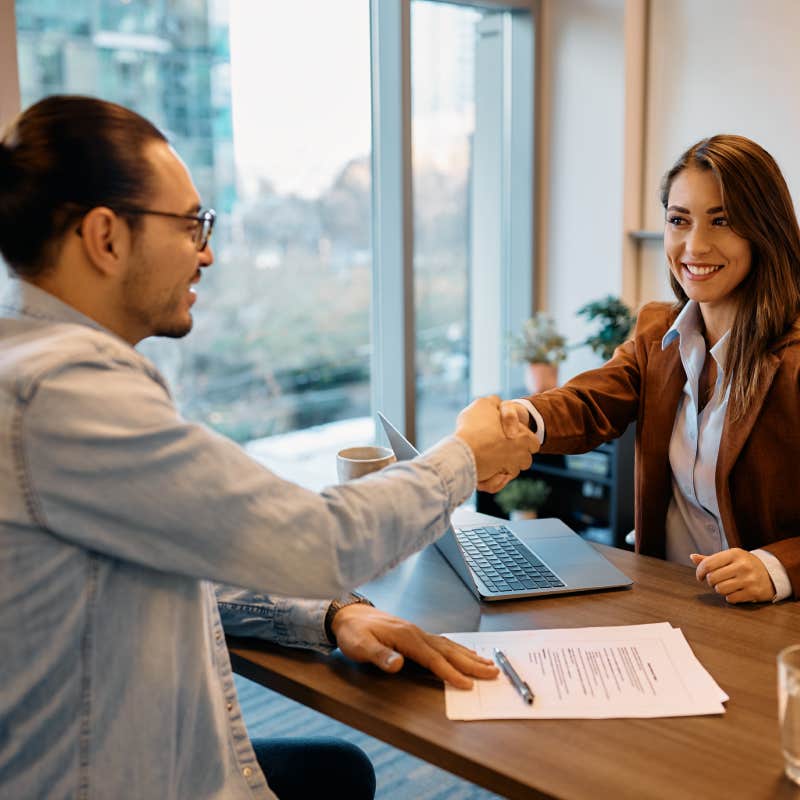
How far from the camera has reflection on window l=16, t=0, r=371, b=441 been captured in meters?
2.89

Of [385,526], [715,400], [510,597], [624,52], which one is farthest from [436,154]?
[385,526]

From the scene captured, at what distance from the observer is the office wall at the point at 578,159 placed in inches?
141

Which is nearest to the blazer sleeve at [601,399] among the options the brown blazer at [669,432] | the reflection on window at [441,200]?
the brown blazer at [669,432]

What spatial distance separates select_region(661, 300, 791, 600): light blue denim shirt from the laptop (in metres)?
0.27

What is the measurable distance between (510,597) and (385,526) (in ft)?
1.37

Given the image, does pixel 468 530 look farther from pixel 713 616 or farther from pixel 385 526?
pixel 385 526

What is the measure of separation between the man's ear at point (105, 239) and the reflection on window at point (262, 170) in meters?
1.85

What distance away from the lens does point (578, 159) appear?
3.74 meters

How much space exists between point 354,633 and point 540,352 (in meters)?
2.37

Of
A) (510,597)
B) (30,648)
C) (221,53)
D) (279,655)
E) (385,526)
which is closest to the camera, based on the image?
(30,648)

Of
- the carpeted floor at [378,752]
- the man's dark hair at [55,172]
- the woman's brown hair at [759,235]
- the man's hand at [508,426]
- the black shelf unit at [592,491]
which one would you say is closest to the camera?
the man's dark hair at [55,172]

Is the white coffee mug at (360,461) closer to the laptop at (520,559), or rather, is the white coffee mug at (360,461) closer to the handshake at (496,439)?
the laptop at (520,559)

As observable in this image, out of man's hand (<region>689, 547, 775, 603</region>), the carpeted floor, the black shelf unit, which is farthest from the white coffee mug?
the black shelf unit

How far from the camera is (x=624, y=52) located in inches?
137
